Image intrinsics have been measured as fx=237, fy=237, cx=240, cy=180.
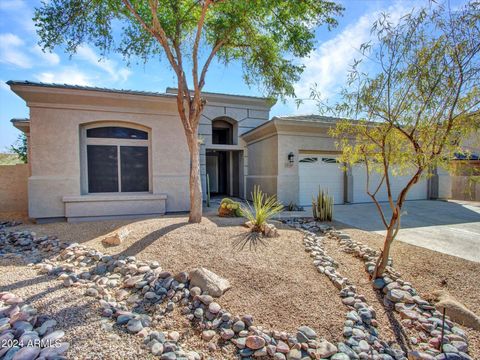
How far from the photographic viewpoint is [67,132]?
796 centimetres

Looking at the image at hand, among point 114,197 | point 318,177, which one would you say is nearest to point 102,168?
point 114,197

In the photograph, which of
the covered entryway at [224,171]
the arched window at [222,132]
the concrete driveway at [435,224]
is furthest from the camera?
the covered entryway at [224,171]

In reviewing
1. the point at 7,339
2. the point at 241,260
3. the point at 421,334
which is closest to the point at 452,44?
the point at 421,334

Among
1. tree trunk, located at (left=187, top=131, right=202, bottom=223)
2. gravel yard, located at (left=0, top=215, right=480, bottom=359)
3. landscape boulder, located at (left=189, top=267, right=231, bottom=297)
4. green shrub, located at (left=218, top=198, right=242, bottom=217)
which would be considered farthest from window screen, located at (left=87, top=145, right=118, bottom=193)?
landscape boulder, located at (left=189, top=267, right=231, bottom=297)

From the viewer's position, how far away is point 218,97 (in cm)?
1299

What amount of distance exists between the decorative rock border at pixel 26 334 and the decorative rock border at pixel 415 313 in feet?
11.7

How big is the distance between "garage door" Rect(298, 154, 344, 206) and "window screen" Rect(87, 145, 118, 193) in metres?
7.65

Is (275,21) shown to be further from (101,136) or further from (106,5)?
(101,136)

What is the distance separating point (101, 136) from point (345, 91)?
26.5 feet

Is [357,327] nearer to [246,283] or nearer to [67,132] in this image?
[246,283]

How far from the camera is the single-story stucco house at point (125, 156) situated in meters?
7.82

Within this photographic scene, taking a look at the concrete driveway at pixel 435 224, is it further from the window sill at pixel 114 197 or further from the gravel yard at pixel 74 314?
the window sill at pixel 114 197

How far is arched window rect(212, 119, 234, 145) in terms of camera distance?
1407cm

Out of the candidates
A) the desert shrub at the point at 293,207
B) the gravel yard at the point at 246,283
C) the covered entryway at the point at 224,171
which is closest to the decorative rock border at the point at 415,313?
the gravel yard at the point at 246,283
